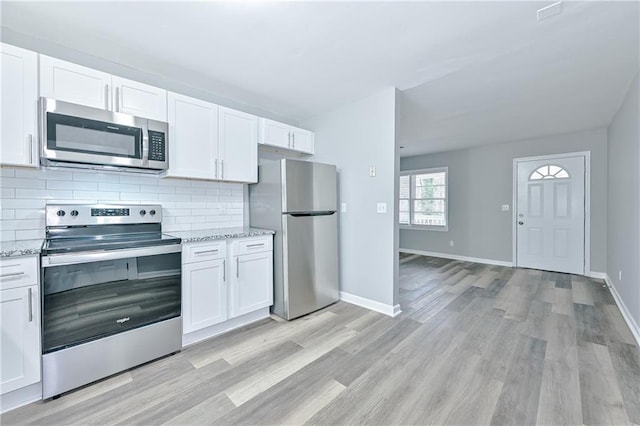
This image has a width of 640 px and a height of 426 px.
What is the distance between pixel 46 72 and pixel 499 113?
463 cm

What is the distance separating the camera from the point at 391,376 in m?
1.88

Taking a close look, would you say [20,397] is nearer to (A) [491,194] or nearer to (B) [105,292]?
(B) [105,292]

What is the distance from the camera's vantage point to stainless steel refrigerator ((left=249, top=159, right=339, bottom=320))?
9.14 ft

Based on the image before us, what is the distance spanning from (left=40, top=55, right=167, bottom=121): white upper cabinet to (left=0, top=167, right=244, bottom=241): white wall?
1.83 ft

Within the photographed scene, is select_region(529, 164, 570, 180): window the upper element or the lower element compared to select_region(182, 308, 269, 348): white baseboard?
upper

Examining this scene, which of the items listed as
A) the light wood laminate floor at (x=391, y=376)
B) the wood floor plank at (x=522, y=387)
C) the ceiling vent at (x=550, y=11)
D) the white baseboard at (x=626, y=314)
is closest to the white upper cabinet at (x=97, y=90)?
the light wood laminate floor at (x=391, y=376)

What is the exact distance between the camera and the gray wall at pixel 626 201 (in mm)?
2443

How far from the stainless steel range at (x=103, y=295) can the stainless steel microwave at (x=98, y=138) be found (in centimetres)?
40

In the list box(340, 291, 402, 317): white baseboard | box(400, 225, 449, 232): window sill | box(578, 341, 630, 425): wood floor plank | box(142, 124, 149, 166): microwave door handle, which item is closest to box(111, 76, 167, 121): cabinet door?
box(142, 124, 149, 166): microwave door handle

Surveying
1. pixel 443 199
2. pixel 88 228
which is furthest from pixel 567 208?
pixel 88 228

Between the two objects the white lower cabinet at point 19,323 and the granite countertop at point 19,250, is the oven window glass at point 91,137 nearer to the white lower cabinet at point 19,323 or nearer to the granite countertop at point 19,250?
the granite countertop at point 19,250

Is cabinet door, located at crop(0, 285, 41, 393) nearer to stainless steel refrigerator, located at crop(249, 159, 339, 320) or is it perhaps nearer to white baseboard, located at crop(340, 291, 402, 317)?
stainless steel refrigerator, located at crop(249, 159, 339, 320)

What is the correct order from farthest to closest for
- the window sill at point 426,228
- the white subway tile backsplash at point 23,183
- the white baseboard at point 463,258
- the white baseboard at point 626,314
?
the window sill at point 426,228
the white baseboard at point 463,258
the white baseboard at point 626,314
the white subway tile backsplash at point 23,183

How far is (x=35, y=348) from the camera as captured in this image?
1608 millimetres
